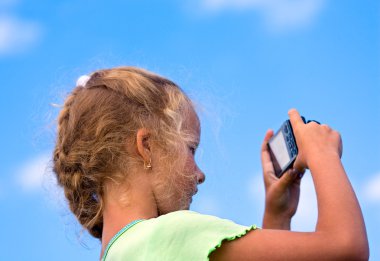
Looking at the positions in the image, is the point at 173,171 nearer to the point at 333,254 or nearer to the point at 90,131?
the point at 90,131

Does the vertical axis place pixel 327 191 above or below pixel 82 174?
below

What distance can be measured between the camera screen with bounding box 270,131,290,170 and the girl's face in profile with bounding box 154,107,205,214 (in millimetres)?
465

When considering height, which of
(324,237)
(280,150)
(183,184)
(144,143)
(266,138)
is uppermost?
(266,138)

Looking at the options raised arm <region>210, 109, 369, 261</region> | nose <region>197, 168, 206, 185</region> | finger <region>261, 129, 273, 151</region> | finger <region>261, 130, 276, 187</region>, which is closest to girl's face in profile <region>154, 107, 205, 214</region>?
nose <region>197, 168, 206, 185</region>

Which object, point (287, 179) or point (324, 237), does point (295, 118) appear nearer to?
point (287, 179)

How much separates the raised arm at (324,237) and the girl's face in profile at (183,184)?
1.12 feet

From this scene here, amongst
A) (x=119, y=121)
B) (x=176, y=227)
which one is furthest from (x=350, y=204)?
(x=119, y=121)

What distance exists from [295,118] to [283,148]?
0.33m

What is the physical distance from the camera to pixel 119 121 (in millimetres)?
2275

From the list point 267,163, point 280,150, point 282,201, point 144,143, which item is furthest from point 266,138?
point 144,143

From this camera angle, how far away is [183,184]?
2260mm

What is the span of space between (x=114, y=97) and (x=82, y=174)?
0.28 m

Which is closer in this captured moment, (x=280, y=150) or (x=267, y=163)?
(x=280, y=150)

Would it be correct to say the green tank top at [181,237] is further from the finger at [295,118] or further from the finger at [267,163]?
the finger at [267,163]
